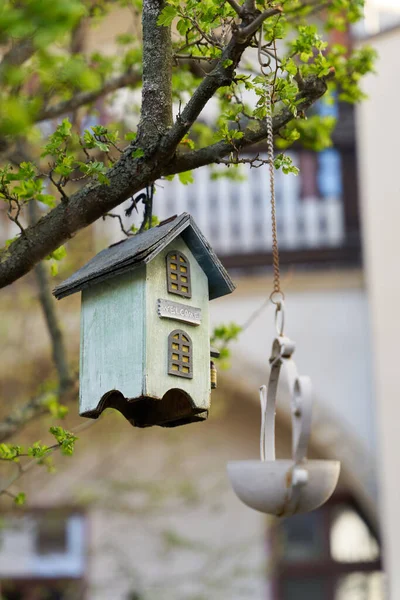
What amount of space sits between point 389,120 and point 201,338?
20.3 feet

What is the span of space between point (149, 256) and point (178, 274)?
22cm

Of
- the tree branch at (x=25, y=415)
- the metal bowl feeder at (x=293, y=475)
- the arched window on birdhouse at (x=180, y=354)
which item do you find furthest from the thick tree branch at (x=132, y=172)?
the tree branch at (x=25, y=415)

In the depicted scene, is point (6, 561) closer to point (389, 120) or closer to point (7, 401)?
point (7, 401)

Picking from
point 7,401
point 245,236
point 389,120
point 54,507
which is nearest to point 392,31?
point 389,120

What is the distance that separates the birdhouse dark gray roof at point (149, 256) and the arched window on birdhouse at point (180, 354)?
269mm

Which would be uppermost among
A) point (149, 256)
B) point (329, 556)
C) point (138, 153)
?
point (138, 153)

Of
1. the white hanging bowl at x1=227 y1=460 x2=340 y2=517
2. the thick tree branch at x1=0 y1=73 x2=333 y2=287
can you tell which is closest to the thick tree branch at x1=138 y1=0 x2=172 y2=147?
the thick tree branch at x1=0 y1=73 x2=333 y2=287

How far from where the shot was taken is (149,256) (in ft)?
10.2

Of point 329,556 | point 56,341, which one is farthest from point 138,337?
point 329,556

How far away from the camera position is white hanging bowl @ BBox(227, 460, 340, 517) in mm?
2848

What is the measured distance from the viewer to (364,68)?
4.54 metres

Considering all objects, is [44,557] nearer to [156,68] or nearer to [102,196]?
[102,196]

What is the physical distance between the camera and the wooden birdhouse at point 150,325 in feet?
10.3

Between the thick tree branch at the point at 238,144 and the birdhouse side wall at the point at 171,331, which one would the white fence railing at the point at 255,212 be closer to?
the thick tree branch at the point at 238,144
